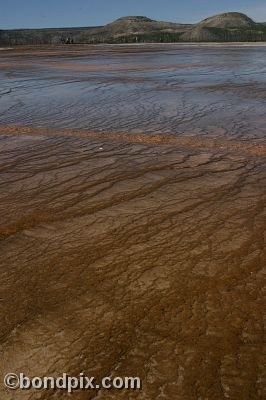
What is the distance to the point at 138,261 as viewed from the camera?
6.88 ft

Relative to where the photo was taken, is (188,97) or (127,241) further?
(188,97)

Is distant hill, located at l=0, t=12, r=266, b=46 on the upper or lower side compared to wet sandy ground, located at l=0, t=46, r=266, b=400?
upper

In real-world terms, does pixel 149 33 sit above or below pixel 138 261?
above

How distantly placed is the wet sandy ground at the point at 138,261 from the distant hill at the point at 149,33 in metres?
77.0

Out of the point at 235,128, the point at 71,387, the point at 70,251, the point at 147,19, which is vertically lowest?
the point at 71,387

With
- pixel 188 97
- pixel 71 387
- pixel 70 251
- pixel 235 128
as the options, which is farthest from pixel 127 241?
pixel 188 97

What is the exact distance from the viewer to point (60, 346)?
1.50 metres

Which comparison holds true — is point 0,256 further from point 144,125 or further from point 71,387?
point 144,125

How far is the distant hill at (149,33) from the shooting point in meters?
88.9

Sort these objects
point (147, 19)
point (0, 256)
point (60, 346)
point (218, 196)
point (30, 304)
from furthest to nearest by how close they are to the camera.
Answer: point (147, 19), point (218, 196), point (0, 256), point (30, 304), point (60, 346)

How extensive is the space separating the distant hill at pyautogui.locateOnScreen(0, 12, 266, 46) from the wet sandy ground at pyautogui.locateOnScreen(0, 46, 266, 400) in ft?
253

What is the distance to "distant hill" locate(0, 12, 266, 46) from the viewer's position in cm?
8894

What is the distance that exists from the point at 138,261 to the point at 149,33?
376 ft

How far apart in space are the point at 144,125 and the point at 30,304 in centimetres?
403
